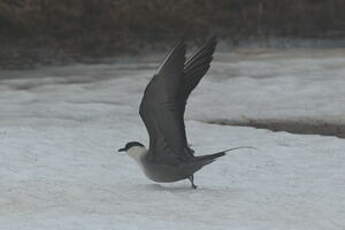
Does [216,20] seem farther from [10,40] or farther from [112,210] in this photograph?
[112,210]

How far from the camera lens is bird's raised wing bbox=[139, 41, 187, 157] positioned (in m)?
6.50

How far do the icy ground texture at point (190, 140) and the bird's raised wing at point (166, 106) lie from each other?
36 centimetres

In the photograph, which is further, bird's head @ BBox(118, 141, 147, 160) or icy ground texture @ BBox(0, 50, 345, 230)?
bird's head @ BBox(118, 141, 147, 160)

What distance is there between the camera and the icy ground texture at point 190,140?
6.19 meters

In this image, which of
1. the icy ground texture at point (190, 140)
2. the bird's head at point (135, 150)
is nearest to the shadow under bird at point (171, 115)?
the bird's head at point (135, 150)

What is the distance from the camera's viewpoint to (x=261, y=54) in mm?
17375

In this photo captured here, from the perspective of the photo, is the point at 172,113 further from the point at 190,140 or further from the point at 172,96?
the point at 190,140

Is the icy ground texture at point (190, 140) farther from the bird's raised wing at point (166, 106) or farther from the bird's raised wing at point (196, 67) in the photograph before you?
the bird's raised wing at point (196, 67)

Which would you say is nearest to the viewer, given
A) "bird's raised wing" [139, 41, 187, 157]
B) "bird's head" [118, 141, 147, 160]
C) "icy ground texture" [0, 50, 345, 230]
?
"icy ground texture" [0, 50, 345, 230]

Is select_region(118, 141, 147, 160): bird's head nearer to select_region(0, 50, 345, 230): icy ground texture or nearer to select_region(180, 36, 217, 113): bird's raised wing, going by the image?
select_region(0, 50, 345, 230): icy ground texture

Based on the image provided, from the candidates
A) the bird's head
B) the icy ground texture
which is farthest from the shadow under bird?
the icy ground texture

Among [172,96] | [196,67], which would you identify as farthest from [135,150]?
[196,67]

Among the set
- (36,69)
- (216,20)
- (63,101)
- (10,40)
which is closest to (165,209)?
(63,101)

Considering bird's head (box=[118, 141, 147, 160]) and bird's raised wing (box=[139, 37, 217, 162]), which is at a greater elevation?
bird's raised wing (box=[139, 37, 217, 162])
